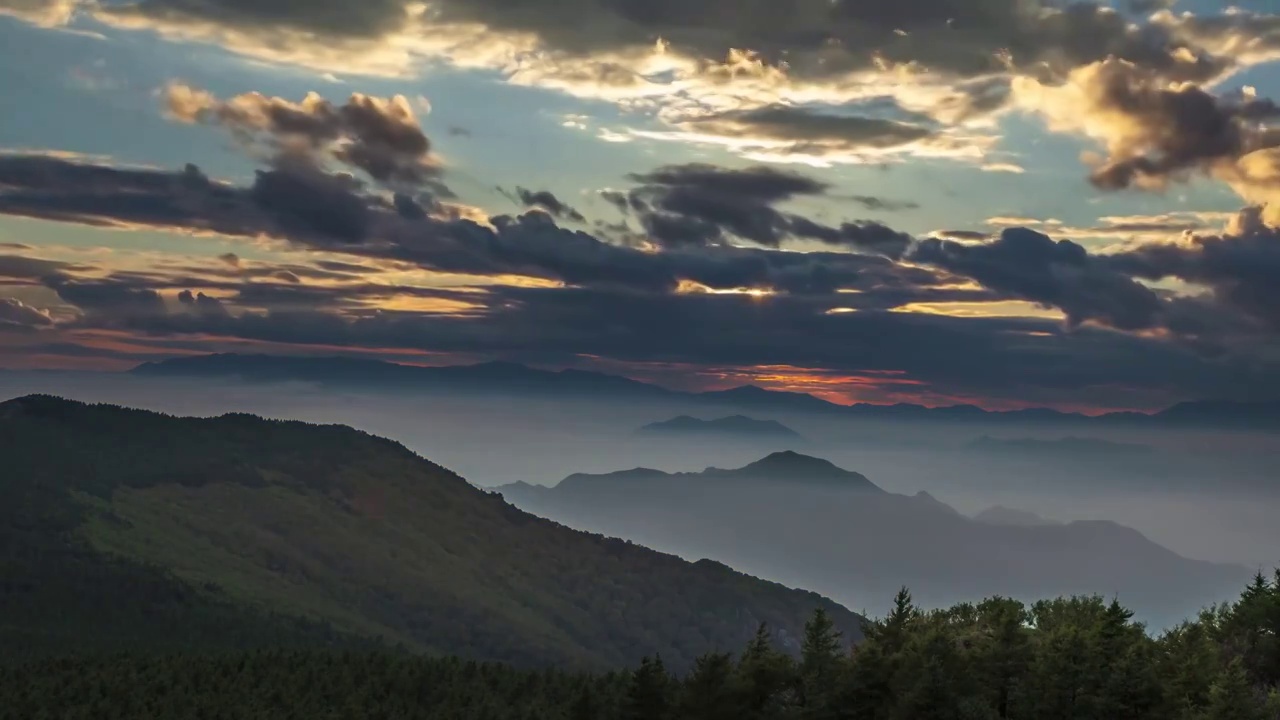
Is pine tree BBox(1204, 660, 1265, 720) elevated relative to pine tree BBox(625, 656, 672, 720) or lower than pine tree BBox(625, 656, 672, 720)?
elevated

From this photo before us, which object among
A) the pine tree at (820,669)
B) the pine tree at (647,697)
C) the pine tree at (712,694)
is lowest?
the pine tree at (647,697)

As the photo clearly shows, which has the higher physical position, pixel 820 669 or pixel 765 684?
pixel 820 669

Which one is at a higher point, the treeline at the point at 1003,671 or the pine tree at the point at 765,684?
the treeline at the point at 1003,671

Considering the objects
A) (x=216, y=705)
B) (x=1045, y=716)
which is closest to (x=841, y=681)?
(x=1045, y=716)

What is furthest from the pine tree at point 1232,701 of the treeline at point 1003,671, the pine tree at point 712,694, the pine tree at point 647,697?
the pine tree at point 647,697

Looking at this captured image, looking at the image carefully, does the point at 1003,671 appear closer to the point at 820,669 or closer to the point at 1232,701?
the point at 820,669

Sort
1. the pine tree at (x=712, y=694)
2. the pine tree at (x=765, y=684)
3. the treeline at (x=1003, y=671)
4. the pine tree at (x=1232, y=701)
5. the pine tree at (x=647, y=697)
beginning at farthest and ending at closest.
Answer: the pine tree at (x=647, y=697)
the pine tree at (x=765, y=684)
the pine tree at (x=712, y=694)
the treeline at (x=1003, y=671)
the pine tree at (x=1232, y=701)

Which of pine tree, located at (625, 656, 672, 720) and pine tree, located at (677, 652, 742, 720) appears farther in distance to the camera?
pine tree, located at (625, 656, 672, 720)

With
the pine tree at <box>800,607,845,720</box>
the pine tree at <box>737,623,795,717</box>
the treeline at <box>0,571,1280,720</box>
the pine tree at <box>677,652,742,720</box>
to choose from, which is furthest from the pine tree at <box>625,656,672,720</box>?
the pine tree at <box>800,607,845,720</box>

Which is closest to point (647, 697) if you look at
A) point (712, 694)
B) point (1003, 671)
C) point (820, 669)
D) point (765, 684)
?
point (712, 694)

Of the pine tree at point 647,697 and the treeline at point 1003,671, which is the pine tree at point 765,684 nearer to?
the treeline at point 1003,671

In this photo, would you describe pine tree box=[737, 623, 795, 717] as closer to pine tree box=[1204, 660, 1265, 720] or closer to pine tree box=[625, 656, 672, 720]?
pine tree box=[625, 656, 672, 720]

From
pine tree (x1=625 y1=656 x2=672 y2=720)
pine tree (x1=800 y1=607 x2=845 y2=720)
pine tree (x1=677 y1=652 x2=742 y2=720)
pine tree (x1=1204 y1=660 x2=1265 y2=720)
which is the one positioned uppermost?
pine tree (x1=1204 y1=660 x2=1265 y2=720)

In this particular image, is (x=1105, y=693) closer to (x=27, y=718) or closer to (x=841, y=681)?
(x=841, y=681)
